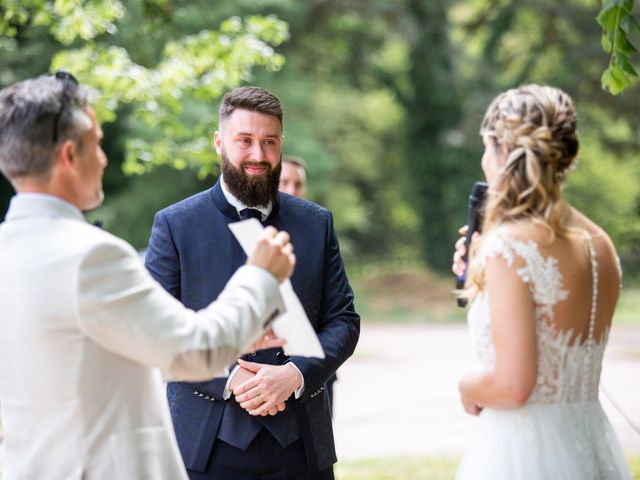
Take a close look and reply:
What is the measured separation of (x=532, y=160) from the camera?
2.68 m

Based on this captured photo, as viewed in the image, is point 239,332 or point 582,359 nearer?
point 239,332

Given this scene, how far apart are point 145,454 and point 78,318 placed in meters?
0.41

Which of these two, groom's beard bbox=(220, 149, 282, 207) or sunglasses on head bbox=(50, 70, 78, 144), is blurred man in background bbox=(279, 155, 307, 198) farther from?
sunglasses on head bbox=(50, 70, 78, 144)

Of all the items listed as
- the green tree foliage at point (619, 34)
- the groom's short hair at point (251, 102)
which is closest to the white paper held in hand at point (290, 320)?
the groom's short hair at point (251, 102)

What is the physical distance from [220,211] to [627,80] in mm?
1797

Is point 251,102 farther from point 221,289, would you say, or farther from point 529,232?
point 529,232

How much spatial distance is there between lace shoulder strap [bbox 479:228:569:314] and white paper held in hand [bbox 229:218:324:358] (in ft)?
1.67

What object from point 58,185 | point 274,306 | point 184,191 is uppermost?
point 184,191

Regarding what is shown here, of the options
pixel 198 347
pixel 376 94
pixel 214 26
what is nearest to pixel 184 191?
pixel 214 26

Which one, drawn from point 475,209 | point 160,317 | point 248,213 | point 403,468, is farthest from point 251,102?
point 403,468

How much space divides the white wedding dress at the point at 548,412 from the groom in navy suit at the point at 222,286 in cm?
94

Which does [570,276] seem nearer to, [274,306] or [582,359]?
[582,359]

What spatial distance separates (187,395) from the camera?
3.73 metres

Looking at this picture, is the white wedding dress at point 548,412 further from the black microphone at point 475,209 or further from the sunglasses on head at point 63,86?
the sunglasses on head at point 63,86
